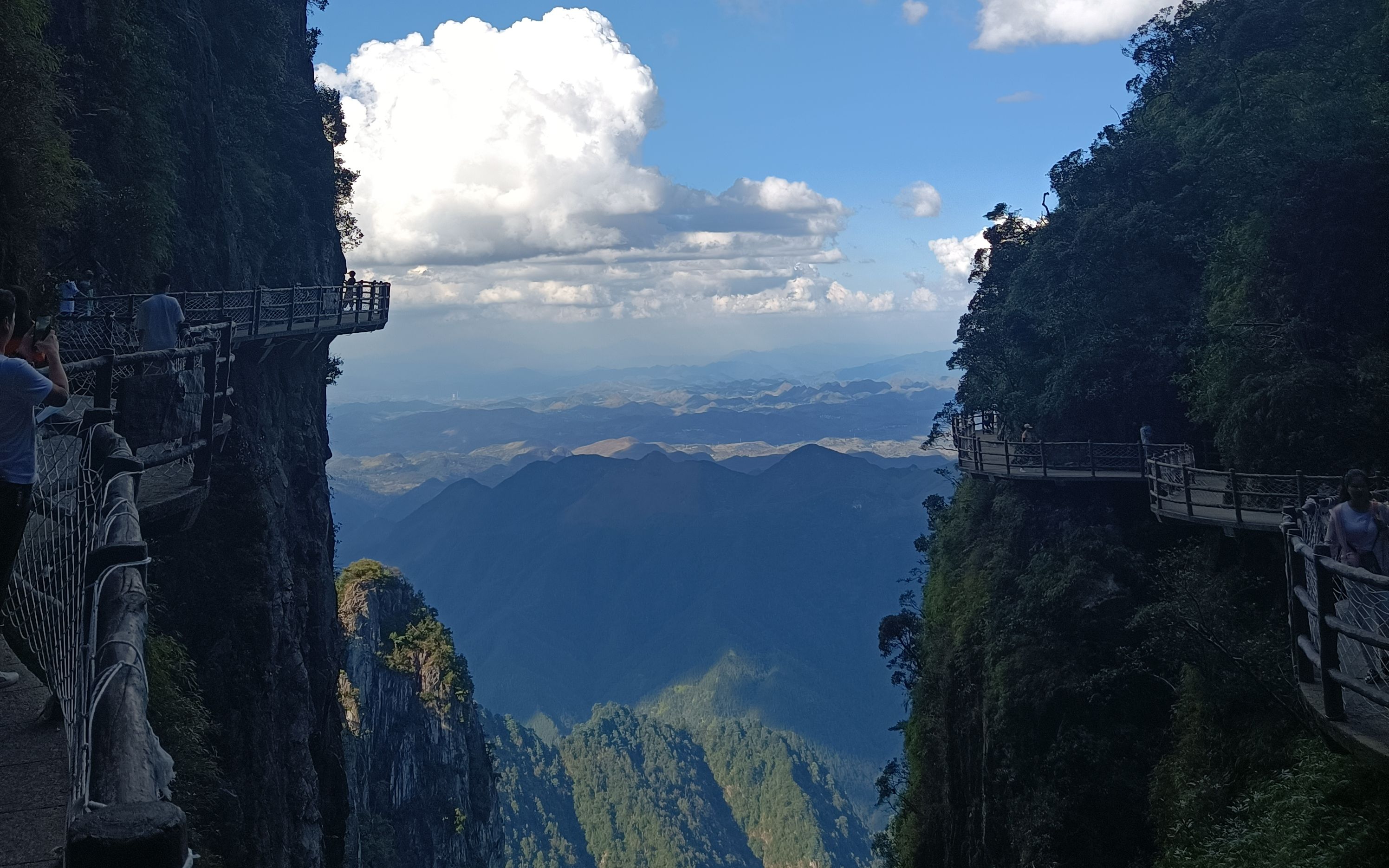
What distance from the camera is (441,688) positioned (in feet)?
181

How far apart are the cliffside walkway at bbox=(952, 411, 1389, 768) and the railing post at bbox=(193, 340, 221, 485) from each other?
36.4ft

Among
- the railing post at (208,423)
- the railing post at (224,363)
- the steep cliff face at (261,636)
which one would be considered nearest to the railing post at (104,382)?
the railing post at (208,423)

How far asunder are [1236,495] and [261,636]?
55.8ft

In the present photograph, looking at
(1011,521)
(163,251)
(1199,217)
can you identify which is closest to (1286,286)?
(1199,217)

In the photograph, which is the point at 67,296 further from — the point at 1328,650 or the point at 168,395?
the point at 1328,650

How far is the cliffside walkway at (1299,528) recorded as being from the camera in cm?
575

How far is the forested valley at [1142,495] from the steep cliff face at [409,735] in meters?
28.8

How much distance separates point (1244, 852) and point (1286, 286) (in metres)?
13.4

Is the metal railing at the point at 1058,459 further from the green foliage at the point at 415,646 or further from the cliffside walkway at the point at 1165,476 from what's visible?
the green foliage at the point at 415,646

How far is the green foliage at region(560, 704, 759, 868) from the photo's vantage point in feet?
454

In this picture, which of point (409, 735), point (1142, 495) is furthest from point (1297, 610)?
point (409, 735)

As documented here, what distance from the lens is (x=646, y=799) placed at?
473 feet

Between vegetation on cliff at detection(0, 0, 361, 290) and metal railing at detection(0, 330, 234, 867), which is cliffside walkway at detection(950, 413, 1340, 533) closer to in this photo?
metal railing at detection(0, 330, 234, 867)

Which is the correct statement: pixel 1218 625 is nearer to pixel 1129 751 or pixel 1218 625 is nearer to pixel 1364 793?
pixel 1129 751
